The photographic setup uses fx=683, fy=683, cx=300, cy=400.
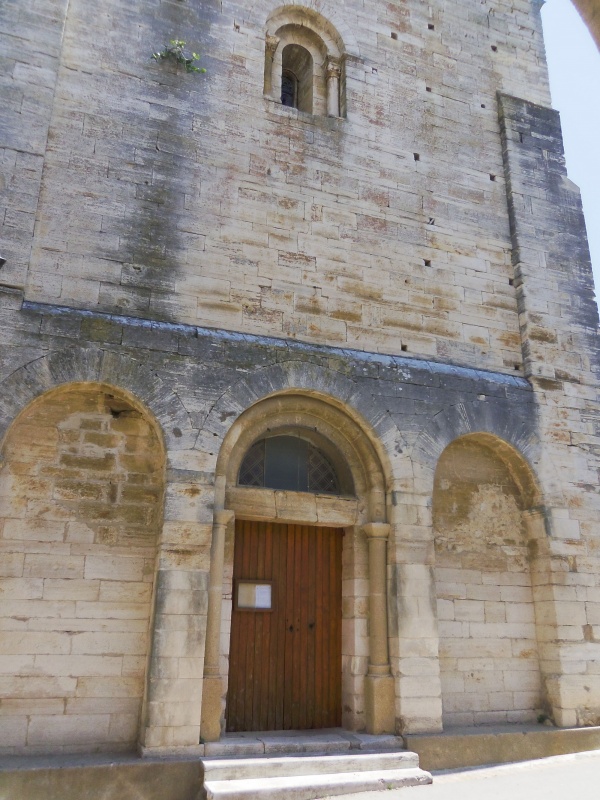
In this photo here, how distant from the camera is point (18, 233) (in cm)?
646

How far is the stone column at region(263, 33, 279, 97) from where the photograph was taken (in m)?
8.55

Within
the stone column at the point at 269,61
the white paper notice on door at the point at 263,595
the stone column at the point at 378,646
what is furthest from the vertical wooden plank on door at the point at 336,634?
the stone column at the point at 269,61

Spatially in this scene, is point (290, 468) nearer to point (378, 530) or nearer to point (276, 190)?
point (378, 530)

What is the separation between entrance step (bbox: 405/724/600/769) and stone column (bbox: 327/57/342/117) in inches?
285

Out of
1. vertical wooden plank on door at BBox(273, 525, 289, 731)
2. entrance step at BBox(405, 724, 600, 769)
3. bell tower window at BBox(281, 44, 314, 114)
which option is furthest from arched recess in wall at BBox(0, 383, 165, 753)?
bell tower window at BBox(281, 44, 314, 114)

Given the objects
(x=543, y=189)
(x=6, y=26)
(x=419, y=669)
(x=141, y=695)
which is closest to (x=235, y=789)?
(x=141, y=695)

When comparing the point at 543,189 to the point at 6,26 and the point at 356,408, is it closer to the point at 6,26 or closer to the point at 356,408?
the point at 356,408

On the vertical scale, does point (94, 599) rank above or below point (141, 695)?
above

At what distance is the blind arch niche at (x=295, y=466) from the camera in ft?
23.6

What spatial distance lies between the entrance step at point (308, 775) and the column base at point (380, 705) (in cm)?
38

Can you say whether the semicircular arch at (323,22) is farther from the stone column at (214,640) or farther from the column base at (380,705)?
the column base at (380,705)

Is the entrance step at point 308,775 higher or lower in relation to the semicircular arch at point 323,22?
lower

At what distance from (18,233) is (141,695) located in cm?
440

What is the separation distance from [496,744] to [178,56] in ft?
26.5
